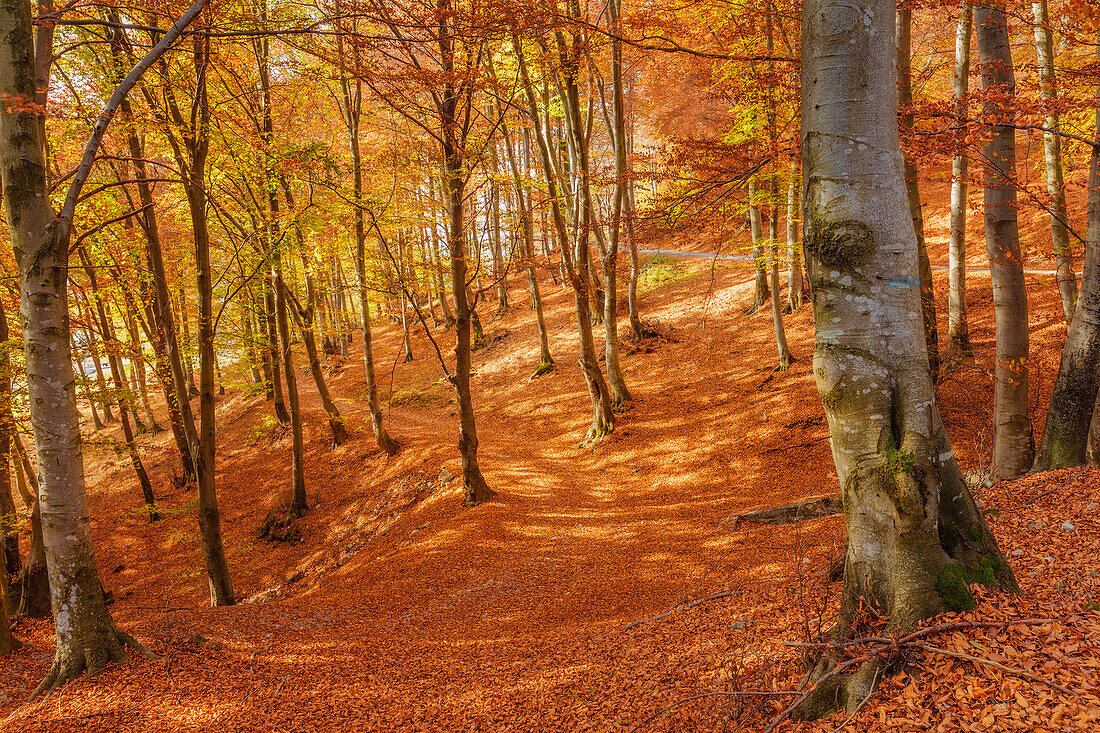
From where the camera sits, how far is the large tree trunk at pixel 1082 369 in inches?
214

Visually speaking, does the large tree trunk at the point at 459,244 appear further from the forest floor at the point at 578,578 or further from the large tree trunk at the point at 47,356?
the large tree trunk at the point at 47,356

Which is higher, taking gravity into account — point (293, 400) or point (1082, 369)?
point (1082, 369)

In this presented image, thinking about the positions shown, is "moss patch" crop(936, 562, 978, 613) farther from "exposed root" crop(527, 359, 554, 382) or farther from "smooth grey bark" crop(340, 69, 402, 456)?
"exposed root" crop(527, 359, 554, 382)

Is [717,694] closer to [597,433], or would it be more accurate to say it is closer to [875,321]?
[875,321]

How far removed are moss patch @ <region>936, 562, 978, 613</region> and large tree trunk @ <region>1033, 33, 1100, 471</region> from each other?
4513 mm

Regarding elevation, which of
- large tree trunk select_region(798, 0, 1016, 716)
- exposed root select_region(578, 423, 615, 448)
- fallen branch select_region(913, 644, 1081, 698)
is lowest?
exposed root select_region(578, 423, 615, 448)

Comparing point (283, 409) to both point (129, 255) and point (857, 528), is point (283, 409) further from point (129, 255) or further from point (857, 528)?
point (857, 528)

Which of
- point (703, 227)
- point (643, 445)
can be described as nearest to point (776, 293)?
point (643, 445)

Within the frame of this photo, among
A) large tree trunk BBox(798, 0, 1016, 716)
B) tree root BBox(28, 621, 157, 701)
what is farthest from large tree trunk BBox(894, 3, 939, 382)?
tree root BBox(28, 621, 157, 701)

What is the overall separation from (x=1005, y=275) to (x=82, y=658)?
376 inches

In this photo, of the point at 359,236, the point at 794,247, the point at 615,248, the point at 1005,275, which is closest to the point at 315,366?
the point at 359,236

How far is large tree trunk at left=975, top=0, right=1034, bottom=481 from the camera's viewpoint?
19.4 feet

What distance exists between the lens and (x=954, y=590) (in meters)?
2.55

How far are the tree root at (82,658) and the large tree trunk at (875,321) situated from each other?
502cm
